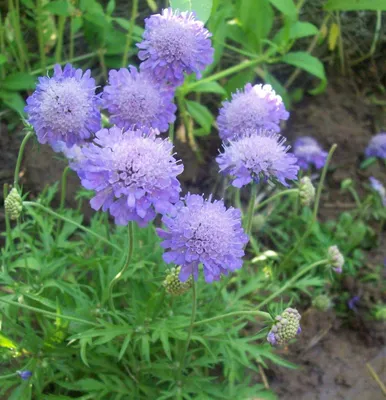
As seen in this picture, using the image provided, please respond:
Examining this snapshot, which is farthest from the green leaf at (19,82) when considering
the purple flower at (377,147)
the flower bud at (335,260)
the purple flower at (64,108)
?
the purple flower at (377,147)

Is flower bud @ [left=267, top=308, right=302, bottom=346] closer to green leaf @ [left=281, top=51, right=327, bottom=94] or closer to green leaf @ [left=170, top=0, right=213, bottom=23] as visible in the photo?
green leaf @ [left=170, top=0, right=213, bottom=23]

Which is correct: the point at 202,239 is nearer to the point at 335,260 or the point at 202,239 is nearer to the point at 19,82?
the point at 335,260

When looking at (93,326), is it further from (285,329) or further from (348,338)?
(348,338)

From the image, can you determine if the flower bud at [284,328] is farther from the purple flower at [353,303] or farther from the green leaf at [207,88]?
the green leaf at [207,88]

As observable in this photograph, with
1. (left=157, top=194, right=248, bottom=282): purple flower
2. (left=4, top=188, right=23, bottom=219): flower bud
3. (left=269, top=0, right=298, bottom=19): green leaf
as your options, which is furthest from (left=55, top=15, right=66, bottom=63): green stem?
(left=157, top=194, right=248, bottom=282): purple flower

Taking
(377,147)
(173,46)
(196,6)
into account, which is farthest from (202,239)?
(377,147)
